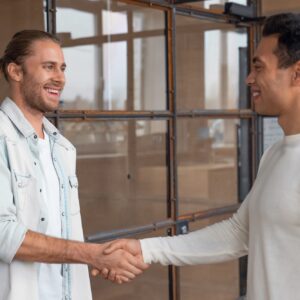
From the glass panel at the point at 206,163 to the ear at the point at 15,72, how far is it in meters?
2.22

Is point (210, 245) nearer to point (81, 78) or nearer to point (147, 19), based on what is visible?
point (81, 78)

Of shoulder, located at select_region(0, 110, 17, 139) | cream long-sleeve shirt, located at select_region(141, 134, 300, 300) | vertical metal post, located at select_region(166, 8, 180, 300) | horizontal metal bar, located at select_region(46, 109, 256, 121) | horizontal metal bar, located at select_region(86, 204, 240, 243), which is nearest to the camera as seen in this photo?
cream long-sleeve shirt, located at select_region(141, 134, 300, 300)

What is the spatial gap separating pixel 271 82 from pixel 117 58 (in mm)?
2517

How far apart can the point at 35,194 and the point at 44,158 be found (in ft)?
0.69

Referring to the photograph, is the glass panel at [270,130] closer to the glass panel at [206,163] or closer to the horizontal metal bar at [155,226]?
the glass panel at [206,163]

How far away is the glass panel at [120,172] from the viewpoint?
4.13 m

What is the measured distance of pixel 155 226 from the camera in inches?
172

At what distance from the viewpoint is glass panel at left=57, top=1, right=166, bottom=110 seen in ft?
14.1

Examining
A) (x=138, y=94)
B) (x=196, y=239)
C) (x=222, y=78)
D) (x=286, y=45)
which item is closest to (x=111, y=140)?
(x=138, y=94)

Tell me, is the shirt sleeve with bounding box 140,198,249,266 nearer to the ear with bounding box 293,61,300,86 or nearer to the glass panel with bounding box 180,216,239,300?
the ear with bounding box 293,61,300,86

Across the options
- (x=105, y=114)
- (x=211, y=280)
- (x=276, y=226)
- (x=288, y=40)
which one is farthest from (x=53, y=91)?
(x=211, y=280)

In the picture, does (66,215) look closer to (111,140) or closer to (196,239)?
(196,239)

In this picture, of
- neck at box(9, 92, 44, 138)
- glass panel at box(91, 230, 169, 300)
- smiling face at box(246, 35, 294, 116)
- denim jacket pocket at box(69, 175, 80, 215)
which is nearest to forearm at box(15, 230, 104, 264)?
denim jacket pocket at box(69, 175, 80, 215)

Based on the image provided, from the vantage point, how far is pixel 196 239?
261cm
